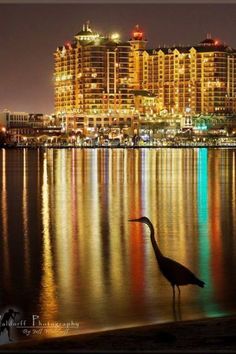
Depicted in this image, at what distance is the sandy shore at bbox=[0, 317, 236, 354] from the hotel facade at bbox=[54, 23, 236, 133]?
9309 centimetres

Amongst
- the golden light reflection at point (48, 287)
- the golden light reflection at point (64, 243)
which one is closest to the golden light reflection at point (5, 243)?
the golden light reflection at point (48, 287)

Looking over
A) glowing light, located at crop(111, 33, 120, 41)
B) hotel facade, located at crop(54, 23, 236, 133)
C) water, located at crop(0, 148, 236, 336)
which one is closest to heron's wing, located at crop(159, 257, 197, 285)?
water, located at crop(0, 148, 236, 336)

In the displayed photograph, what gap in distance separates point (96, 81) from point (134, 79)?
731 centimetres

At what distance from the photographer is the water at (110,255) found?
823cm

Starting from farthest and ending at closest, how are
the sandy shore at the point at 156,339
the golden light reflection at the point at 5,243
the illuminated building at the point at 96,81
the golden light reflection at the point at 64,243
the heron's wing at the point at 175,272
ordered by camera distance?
1. the illuminated building at the point at 96,81
2. the golden light reflection at the point at 5,243
3. the golden light reflection at the point at 64,243
4. the heron's wing at the point at 175,272
5. the sandy shore at the point at 156,339

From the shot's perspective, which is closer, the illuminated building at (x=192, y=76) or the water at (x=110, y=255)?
the water at (x=110, y=255)

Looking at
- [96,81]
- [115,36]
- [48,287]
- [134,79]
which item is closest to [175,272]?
[48,287]

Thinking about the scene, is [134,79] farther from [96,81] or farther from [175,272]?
[175,272]

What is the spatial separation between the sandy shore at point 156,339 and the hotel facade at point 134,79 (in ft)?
305

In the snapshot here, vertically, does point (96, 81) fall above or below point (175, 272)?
above

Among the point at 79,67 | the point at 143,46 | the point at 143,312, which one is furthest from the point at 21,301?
the point at 143,46

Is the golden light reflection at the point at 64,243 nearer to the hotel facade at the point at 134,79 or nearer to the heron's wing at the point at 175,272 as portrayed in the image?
the heron's wing at the point at 175,272

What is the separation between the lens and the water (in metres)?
8.23

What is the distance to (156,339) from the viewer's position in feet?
19.9
